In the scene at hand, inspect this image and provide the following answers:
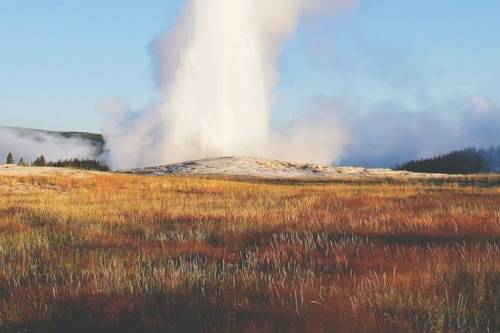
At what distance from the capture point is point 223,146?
9519 cm

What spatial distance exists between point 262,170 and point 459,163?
80.5m

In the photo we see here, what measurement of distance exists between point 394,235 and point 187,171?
5883cm

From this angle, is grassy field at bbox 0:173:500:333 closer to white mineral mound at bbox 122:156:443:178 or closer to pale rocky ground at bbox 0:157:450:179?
pale rocky ground at bbox 0:157:450:179

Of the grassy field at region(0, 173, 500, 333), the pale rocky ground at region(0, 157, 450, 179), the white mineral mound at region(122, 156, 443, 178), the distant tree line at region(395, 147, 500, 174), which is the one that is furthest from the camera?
the distant tree line at region(395, 147, 500, 174)

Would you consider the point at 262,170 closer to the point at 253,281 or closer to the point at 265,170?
the point at 265,170

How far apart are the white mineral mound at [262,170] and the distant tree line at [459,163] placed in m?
66.2

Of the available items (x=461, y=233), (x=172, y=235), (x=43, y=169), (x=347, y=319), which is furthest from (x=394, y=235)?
(x=43, y=169)

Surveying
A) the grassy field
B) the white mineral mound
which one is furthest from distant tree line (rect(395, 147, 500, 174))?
the grassy field

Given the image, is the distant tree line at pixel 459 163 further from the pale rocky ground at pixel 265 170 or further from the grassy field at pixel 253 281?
the grassy field at pixel 253 281

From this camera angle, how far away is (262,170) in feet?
222

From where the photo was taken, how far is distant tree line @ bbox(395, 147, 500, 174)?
131 m

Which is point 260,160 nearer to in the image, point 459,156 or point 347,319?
point 347,319

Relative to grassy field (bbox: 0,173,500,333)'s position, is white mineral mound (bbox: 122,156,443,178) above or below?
above

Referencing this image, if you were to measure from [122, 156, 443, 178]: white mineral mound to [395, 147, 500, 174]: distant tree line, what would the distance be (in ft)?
217
